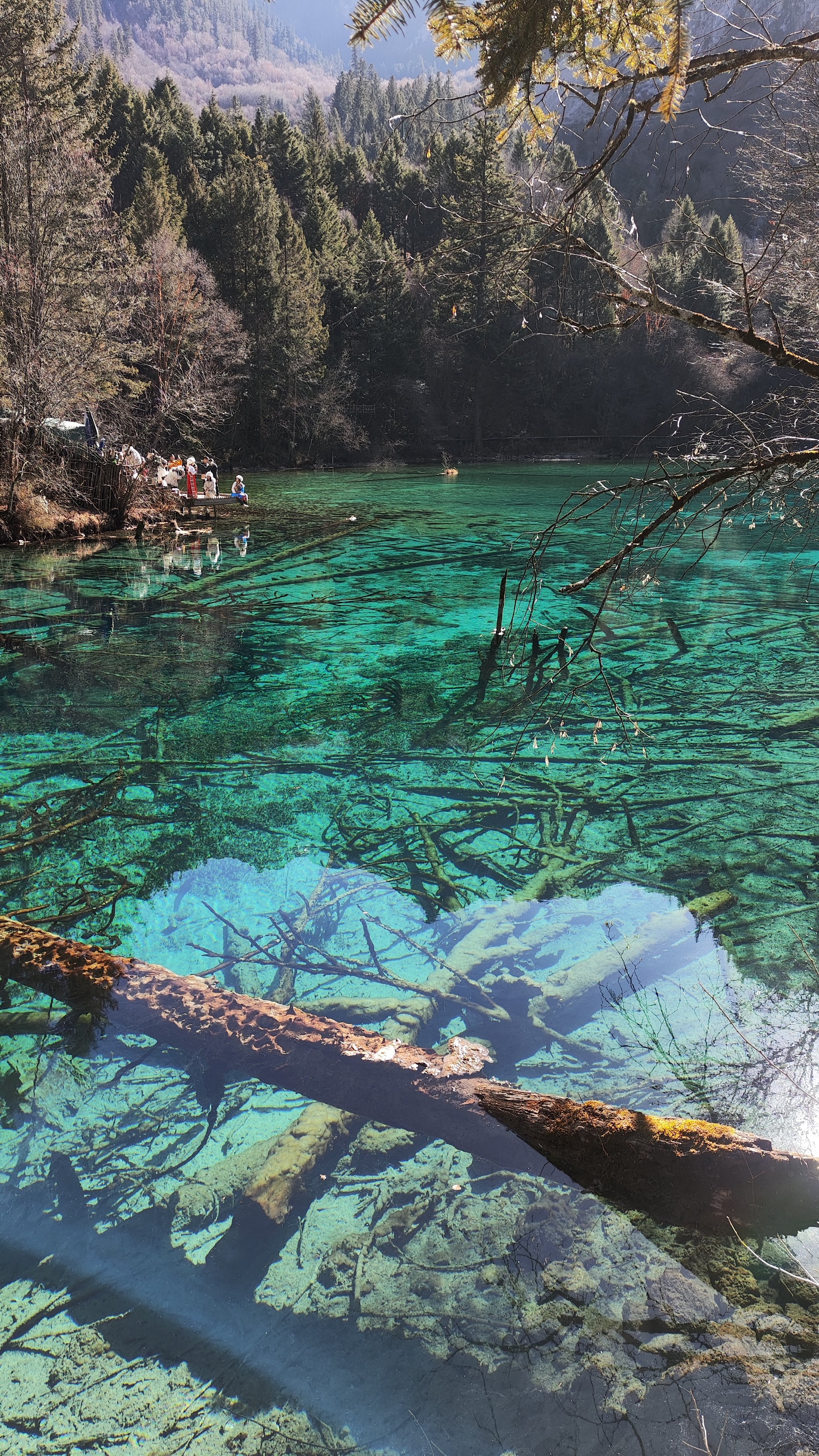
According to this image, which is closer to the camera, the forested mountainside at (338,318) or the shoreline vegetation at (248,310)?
the shoreline vegetation at (248,310)

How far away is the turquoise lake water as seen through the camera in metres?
2.18

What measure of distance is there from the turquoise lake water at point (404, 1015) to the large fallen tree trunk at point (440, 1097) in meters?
0.09

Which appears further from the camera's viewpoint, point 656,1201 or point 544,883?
point 544,883

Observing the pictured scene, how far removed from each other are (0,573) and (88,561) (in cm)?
183

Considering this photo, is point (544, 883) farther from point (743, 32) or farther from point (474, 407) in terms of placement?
point (474, 407)

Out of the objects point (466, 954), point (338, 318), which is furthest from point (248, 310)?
point (466, 954)

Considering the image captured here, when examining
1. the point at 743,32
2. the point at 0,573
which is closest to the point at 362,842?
the point at 743,32

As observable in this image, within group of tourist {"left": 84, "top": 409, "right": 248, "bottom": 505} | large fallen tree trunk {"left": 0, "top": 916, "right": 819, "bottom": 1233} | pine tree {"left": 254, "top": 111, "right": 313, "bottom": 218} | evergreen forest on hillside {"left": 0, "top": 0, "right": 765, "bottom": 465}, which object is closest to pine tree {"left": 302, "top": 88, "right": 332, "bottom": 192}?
evergreen forest on hillside {"left": 0, "top": 0, "right": 765, "bottom": 465}

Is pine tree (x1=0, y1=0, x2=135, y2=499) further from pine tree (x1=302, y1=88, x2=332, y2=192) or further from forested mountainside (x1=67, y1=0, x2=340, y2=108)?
forested mountainside (x1=67, y1=0, x2=340, y2=108)

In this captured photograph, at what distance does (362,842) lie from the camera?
516 cm

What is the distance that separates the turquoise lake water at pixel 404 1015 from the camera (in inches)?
85.9

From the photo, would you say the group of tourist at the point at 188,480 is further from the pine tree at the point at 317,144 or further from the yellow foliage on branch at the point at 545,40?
the pine tree at the point at 317,144

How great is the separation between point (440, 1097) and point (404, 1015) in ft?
2.32

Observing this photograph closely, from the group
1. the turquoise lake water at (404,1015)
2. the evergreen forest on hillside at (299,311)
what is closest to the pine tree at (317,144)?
the evergreen forest on hillside at (299,311)
